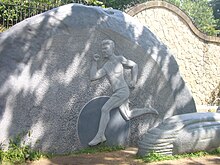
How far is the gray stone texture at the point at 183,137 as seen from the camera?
16.4ft

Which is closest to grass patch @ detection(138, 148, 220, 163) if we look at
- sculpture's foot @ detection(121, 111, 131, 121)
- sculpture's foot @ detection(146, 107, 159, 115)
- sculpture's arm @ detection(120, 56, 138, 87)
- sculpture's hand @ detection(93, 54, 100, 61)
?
sculpture's foot @ detection(121, 111, 131, 121)

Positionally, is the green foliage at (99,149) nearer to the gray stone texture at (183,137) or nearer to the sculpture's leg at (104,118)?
the sculpture's leg at (104,118)

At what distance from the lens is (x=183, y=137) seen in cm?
501

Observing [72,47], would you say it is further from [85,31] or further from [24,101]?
[24,101]

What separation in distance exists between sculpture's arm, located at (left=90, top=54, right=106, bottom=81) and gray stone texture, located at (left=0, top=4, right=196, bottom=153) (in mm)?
74

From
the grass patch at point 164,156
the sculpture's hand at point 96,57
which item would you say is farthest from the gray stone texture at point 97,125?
the grass patch at point 164,156

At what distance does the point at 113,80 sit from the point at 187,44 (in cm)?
725

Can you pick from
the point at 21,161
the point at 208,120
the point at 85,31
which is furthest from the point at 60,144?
the point at 208,120

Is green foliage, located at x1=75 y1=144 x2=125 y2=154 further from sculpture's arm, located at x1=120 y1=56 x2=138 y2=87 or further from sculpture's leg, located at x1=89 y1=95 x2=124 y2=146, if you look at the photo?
sculpture's arm, located at x1=120 y1=56 x2=138 y2=87

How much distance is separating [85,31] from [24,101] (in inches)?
59.7

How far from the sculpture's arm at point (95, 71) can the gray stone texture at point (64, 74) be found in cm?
7

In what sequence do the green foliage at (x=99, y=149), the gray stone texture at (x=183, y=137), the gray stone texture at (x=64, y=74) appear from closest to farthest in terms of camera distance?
1. the gray stone texture at (x=183, y=137)
2. the gray stone texture at (x=64, y=74)
3. the green foliage at (x=99, y=149)

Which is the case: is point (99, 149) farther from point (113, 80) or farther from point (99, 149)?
point (113, 80)

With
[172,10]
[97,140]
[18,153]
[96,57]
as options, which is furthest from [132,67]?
[172,10]
